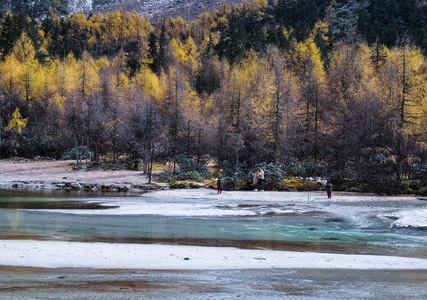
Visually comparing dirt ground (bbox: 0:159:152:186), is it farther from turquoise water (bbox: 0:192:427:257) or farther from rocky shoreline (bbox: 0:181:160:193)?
turquoise water (bbox: 0:192:427:257)

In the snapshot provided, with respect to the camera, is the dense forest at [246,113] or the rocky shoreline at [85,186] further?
the rocky shoreline at [85,186]

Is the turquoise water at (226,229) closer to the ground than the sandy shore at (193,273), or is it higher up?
closer to the ground

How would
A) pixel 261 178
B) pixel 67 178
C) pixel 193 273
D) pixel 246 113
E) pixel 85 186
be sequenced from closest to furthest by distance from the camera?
pixel 193 273 → pixel 261 178 → pixel 85 186 → pixel 246 113 → pixel 67 178

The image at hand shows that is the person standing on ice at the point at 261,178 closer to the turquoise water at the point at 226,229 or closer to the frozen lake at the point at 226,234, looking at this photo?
the frozen lake at the point at 226,234

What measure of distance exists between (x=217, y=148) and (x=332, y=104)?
44.9 feet

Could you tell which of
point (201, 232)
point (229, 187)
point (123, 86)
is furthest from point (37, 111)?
point (201, 232)

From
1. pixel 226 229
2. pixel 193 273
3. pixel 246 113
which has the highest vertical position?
pixel 246 113

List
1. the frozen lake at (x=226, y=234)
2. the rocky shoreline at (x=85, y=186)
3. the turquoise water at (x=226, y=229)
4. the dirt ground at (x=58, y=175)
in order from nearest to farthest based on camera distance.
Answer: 1. the frozen lake at (x=226, y=234)
2. the turquoise water at (x=226, y=229)
3. the rocky shoreline at (x=85, y=186)
4. the dirt ground at (x=58, y=175)

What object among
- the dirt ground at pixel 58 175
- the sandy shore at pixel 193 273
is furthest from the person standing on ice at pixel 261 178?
the sandy shore at pixel 193 273

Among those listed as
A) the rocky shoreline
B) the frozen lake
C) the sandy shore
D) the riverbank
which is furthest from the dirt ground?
the sandy shore

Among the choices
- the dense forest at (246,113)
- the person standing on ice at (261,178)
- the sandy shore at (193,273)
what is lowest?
the sandy shore at (193,273)

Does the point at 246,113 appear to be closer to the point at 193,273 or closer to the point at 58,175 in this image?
the point at 58,175

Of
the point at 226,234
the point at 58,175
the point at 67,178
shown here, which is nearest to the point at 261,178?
the point at 67,178

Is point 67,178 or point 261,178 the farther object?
point 67,178
